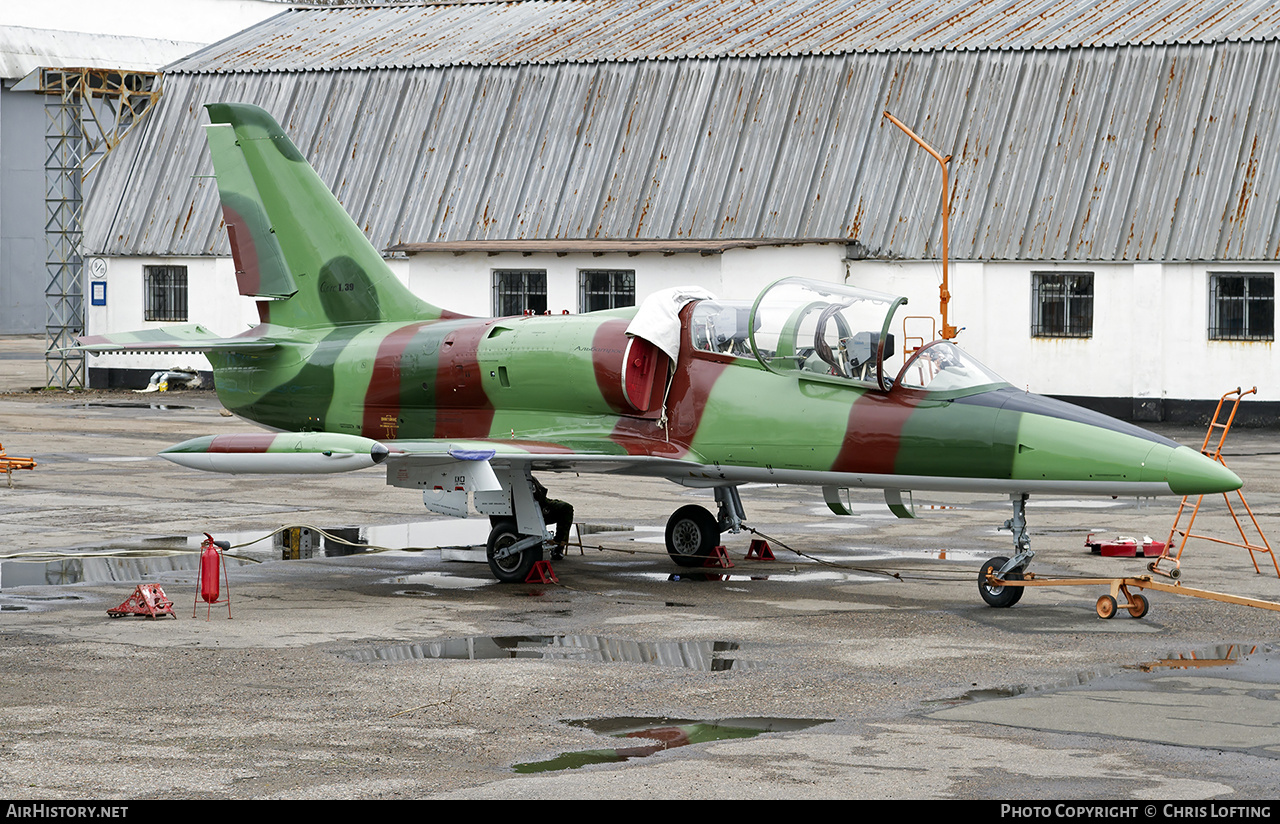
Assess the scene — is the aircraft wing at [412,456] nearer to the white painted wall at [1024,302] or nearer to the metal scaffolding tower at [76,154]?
the white painted wall at [1024,302]

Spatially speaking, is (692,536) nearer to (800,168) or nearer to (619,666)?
(619,666)

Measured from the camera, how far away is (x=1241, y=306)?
34562mm

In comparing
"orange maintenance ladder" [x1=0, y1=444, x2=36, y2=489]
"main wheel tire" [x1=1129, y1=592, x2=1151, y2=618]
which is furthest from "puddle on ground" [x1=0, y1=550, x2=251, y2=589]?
"main wheel tire" [x1=1129, y1=592, x2=1151, y2=618]

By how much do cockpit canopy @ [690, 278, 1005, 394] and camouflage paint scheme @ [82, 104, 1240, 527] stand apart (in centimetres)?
12

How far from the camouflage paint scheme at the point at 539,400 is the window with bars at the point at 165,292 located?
25.9 metres

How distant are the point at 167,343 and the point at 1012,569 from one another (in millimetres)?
9430

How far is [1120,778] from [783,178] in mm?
30957

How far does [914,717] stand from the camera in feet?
35.1

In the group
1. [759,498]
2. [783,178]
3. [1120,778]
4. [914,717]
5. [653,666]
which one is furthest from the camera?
[783,178]

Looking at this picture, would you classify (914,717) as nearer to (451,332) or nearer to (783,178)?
(451,332)

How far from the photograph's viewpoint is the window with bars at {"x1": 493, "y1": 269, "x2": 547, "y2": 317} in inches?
1583

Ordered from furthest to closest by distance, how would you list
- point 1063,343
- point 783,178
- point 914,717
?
1. point 783,178
2. point 1063,343
3. point 914,717

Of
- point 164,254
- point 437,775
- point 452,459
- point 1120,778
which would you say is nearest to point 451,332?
point 452,459

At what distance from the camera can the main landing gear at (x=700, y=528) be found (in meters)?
17.8
